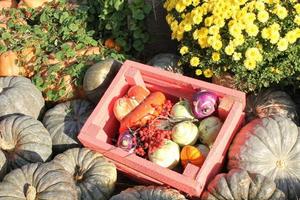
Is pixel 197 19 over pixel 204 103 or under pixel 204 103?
over

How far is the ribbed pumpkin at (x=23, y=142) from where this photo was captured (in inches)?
177

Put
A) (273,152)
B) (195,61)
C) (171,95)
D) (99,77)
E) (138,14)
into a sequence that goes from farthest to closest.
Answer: (138,14) < (99,77) < (171,95) < (195,61) < (273,152)

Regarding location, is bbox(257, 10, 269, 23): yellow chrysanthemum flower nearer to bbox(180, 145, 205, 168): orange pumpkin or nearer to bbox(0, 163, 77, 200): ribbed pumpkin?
bbox(180, 145, 205, 168): orange pumpkin

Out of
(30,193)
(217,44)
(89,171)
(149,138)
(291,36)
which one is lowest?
(30,193)

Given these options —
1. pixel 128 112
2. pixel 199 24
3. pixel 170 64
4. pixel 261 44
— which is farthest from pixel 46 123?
pixel 261 44

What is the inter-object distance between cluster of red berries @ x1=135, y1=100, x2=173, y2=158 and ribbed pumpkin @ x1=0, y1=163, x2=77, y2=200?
0.66 metres

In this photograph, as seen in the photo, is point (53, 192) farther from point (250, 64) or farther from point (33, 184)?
point (250, 64)

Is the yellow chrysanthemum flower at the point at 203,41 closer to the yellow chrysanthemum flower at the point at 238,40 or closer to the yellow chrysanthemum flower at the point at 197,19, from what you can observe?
the yellow chrysanthemum flower at the point at 197,19

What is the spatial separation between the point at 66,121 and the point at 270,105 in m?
1.88

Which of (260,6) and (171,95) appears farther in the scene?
(171,95)

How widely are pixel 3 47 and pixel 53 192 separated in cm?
204

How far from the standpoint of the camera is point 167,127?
449 centimetres

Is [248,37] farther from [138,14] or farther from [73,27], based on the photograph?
[73,27]

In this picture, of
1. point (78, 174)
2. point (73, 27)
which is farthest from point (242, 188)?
point (73, 27)
